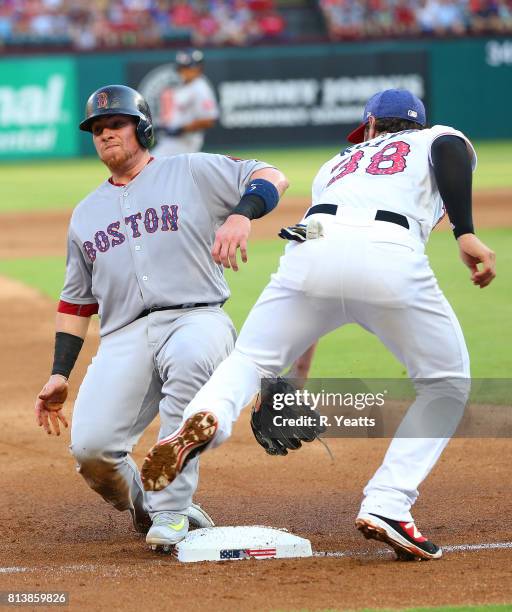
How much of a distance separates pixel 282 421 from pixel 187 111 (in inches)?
493

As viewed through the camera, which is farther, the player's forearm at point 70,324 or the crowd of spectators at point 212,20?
the crowd of spectators at point 212,20

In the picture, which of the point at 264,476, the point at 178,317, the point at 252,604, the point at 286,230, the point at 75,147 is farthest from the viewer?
the point at 75,147

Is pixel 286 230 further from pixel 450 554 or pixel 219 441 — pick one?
pixel 450 554

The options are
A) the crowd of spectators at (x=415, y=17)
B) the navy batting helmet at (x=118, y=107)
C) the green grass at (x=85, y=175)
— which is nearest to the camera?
the navy batting helmet at (x=118, y=107)

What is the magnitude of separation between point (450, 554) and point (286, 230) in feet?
4.42

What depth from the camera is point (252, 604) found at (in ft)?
12.2

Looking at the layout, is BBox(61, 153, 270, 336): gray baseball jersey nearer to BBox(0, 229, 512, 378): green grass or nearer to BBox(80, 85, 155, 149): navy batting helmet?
BBox(80, 85, 155, 149): navy batting helmet

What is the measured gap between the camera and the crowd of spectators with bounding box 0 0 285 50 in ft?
86.7

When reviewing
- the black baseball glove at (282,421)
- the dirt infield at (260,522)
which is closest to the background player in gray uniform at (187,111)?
the dirt infield at (260,522)

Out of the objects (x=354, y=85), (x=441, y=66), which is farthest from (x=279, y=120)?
(x=441, y=66)

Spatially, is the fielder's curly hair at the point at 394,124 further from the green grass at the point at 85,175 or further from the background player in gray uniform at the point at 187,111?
the green grass at the point at 85,175

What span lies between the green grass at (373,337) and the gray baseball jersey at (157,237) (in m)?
2.66

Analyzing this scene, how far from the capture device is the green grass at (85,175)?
18.9 metres

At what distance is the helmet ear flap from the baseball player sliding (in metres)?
0.94
